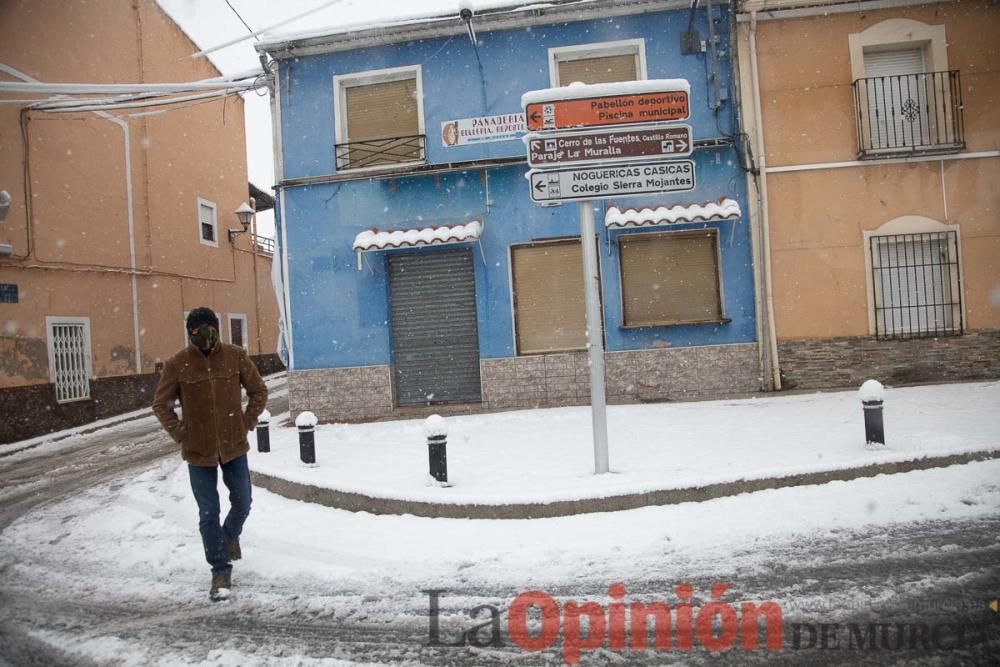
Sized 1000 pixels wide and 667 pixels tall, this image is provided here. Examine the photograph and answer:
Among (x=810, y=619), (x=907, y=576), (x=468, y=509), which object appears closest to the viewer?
(x=810, y=619)

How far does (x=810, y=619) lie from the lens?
3191 mm

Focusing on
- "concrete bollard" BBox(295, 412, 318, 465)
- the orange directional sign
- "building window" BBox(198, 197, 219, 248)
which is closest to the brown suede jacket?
"concrete bollard" BBox(295, 412, 318, 465)

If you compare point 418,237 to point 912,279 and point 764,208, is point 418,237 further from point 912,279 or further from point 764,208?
point 912,279

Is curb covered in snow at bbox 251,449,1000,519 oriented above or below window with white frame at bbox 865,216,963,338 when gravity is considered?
below

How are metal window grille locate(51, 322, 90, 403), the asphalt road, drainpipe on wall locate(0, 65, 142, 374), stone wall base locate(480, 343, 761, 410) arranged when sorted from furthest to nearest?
1. drainpipe on wall locate(0, 65, 142, 374)
2. metal window grille locate(51, 322, 90, 403)
3. stone wall base locate(480, 343, 761, 410)
4. the asphalt road

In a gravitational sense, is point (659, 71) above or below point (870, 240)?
above

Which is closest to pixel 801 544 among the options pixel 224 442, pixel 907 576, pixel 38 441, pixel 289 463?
pixel 907 576

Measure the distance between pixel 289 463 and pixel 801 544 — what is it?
17.6 feet

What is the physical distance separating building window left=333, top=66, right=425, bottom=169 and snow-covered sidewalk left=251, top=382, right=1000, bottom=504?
465cm

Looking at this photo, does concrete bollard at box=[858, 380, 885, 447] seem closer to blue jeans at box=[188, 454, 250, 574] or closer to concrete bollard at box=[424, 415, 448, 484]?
concrete bollard at box=[424, 415, 448, 484]

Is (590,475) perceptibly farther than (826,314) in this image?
No

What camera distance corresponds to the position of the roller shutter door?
1084cm

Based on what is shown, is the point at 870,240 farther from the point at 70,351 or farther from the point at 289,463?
the point at 70,351

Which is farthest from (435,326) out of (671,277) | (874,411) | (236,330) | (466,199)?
(236,330)
